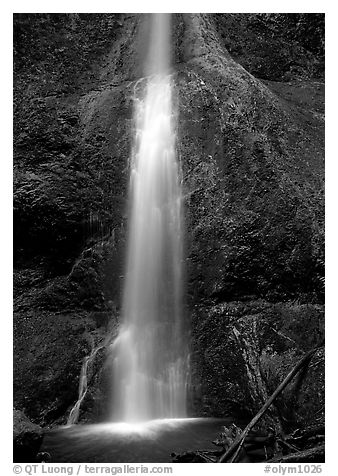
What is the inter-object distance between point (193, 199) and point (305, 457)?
152 inches

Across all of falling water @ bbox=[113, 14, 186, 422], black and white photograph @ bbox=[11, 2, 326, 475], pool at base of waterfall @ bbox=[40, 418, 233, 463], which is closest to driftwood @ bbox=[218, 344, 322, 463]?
black and white photograph @ bbox=[11, 2, 326, 475]

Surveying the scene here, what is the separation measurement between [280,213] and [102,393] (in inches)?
131

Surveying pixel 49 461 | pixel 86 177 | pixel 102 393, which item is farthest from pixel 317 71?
pixel 49 461

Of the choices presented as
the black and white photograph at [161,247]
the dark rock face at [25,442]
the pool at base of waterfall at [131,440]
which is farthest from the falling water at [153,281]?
the dark rock face at [25,442]

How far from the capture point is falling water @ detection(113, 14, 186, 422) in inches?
261

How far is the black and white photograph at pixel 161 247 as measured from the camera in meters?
5.76

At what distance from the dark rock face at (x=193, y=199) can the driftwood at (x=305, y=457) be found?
0.86m

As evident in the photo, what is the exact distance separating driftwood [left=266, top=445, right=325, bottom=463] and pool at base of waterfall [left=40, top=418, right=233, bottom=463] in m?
0.84

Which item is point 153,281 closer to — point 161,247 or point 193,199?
point 161,247

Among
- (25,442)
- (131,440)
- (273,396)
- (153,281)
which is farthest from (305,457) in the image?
(153,281)

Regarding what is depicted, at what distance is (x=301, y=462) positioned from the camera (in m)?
4.49

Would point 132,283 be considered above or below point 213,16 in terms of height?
below

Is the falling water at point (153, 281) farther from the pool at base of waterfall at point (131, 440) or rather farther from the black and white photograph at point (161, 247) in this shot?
the pool at base of waterfall at point (131, 440)

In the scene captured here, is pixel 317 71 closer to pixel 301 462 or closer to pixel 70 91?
pixel 70 91
